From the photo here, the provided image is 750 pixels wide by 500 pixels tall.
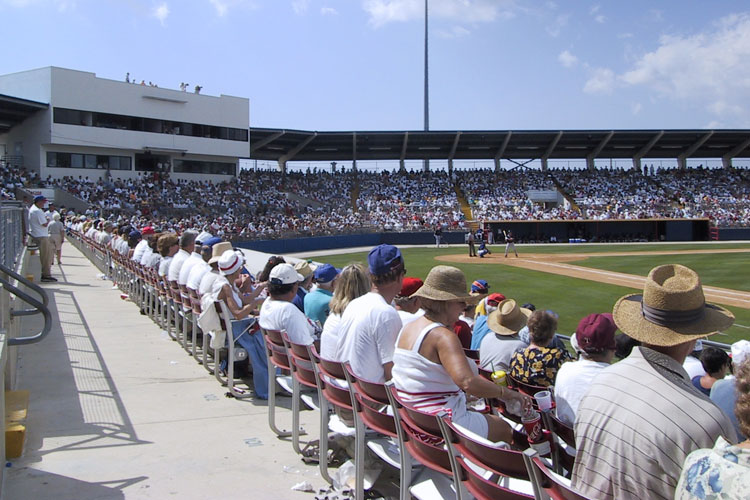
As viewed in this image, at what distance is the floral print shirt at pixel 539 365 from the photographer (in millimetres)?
4684

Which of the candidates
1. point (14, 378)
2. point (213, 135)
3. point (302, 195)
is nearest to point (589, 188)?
point (302, 195)

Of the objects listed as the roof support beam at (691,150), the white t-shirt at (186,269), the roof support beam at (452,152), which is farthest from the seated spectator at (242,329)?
the roof support beam at (691,150)

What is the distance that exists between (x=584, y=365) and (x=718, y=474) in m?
2.13

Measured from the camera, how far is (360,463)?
13.9 ft

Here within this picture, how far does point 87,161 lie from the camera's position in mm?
47531

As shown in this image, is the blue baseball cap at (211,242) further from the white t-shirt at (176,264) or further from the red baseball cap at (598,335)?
the red baseball cap at (598,335)

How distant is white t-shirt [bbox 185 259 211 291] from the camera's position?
28.0 ft

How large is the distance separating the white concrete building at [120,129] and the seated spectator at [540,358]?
46.9 m

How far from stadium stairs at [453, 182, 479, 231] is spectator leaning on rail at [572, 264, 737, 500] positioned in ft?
149

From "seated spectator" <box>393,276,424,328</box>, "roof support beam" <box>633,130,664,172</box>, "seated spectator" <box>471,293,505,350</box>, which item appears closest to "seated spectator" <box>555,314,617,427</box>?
"seated spectator" <box>393,276,424,328</box>

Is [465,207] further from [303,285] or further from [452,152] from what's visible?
[303,285]

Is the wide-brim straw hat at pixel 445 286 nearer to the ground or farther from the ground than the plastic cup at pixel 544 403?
farther from the ground

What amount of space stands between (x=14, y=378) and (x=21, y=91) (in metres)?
48.0

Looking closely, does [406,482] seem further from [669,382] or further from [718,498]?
[718,498]
